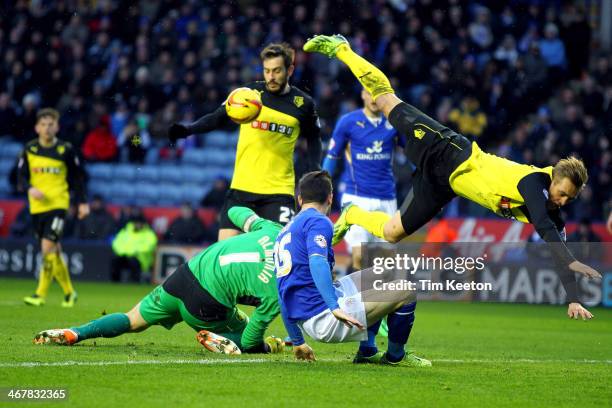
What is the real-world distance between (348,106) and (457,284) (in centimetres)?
699

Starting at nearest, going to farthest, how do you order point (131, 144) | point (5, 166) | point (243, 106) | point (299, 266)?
point (299, 266) → point (243, 106) → point (131, 144) → point (5, 166)

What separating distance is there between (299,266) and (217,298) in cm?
92

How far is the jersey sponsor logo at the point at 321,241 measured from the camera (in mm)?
7426

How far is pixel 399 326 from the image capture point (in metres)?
7.81

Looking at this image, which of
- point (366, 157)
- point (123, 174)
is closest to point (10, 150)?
point (123, 174)

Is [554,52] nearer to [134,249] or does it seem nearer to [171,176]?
[171,176]

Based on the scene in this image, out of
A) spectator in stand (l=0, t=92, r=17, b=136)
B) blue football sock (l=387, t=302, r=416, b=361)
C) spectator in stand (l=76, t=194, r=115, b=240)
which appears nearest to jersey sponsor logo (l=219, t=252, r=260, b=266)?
blue football sock (l=387, t=302, r=416, b=361)

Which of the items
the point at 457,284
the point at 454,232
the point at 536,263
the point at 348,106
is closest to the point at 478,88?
the point at 348,106

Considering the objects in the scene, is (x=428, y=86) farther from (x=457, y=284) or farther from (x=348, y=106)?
(x=457, y=284)

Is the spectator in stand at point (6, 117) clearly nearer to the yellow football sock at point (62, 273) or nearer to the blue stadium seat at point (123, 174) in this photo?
the blue stadium seat at point (123, 174)

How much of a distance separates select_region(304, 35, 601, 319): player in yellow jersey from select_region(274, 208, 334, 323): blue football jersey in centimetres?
118

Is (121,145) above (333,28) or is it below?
below

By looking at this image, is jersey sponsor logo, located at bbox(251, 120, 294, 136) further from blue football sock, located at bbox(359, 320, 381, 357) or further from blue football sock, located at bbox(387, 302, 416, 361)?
blue football sock, located at bbox(387, 302, 416, 361)

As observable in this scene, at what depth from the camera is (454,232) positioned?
63.0ft
